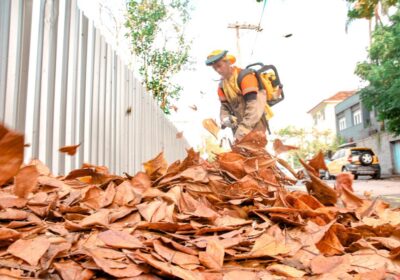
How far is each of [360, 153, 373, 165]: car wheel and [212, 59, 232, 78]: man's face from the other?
1812 centimetres

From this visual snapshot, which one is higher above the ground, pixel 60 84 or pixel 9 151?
pixel 60 84

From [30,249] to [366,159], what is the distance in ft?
71.6

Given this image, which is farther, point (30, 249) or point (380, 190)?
point (380, 190)

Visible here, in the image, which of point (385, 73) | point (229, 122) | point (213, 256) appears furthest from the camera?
point (385, 73)

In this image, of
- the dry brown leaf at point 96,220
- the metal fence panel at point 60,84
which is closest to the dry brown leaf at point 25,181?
the dry brown leaf at point 96,220

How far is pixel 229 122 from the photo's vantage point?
14.9 ft

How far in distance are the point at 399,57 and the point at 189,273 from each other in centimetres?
1812

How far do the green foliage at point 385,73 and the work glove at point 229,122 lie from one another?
43.9ft

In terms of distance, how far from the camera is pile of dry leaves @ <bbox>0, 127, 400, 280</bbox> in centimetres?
89

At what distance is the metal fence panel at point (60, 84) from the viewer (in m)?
1.95

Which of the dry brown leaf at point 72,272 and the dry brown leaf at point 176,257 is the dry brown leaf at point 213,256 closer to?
the dry brown leaf at point 176,257

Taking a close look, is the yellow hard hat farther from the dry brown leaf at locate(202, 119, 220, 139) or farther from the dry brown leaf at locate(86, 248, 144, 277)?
the dry brown leaf at locate(86, 248, 144, 277)

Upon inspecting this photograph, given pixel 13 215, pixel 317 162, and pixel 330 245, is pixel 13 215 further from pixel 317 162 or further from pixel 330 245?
pixel 317 162

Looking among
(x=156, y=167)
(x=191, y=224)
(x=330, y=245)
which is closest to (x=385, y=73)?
(x=156, y=167)
